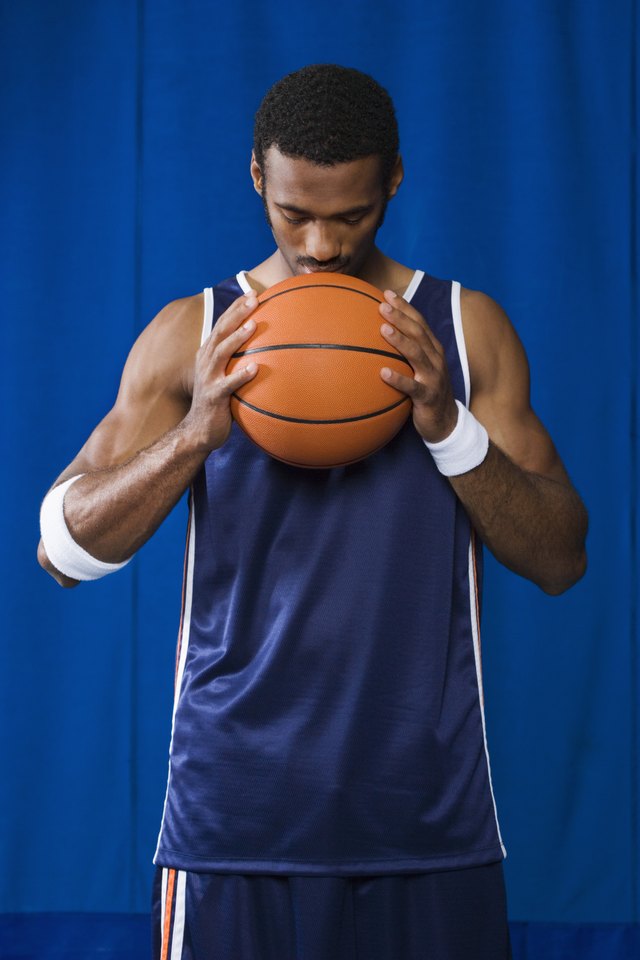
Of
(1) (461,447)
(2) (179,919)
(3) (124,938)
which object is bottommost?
(3) (124,938)

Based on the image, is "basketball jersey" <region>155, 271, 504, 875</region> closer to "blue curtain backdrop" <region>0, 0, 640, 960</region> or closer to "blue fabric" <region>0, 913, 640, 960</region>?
"blue curtain backdrop" <region>0, 0, 640, 960</region>

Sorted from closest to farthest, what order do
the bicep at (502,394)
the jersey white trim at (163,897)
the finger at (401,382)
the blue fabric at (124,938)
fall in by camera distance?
1. the finger at (401,382)
2. the jersey white trim at (163,897)
3. the bicep at (502,394)
4. the blue fabric at (124,938)

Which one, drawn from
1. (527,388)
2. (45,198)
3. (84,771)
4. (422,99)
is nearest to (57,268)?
(45,198)

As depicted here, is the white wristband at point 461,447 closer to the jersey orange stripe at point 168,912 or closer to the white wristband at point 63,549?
the white wristband at point 63,549

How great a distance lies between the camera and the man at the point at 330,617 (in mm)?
1146

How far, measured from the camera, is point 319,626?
1176mm

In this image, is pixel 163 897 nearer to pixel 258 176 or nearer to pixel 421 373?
pixel 421 373

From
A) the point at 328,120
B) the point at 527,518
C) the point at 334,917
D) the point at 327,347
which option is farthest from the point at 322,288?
the point at 334,917

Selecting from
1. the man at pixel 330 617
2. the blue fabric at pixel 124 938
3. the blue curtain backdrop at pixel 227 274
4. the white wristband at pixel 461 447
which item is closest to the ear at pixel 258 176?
the man at pixel 330 617

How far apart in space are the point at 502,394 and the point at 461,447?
0.62 feet

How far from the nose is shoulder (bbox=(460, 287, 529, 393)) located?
18 centimetres

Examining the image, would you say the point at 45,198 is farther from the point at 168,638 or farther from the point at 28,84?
the point at 168,638

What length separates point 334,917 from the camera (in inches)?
44.7

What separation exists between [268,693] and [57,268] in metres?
1.43
